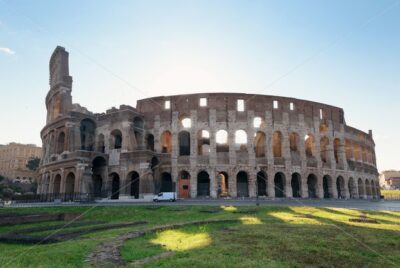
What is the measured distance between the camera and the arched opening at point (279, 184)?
36.8 metres

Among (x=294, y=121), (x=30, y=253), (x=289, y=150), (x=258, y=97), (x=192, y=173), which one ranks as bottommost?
(x=30, y=253)

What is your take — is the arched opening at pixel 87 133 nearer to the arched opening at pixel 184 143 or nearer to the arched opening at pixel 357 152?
the arched opening at pixel 184 143

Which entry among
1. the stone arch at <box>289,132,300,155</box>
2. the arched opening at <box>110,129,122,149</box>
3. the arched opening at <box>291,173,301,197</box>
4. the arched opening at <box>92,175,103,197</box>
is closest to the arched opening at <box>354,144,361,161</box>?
the stone arch at <box>289,132,300,155</box>

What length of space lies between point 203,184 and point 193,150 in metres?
4.74

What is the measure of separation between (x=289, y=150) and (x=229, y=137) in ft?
26.3

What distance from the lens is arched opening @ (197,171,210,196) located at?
36.7 metres

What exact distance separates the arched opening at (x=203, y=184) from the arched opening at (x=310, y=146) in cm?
1489

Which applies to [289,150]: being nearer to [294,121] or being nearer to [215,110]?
[294,121]

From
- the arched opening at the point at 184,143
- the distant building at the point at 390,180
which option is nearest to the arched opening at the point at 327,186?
the arched opening at the point at 184,143

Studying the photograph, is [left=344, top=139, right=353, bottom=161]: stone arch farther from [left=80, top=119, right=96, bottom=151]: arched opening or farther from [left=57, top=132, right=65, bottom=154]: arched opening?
[left=57, top=132, right=65, bottom=154]: arched opening

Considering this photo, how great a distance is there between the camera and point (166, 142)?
40.2 meters

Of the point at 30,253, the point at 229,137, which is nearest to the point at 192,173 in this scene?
the point at 229,137

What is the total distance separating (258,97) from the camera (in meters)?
38.3

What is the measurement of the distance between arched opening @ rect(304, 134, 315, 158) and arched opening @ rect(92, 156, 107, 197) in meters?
27.7
